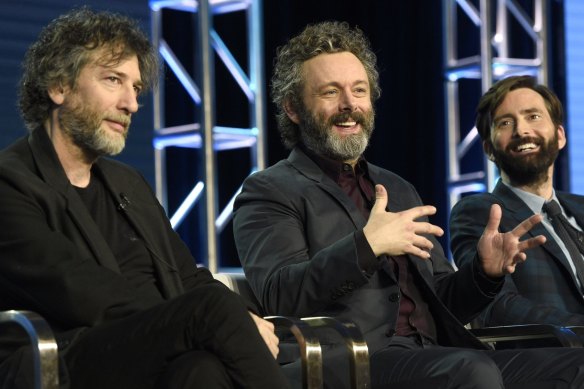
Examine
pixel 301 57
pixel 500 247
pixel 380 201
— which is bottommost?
pixel 500 247

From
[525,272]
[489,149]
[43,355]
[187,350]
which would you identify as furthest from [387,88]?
[43,355]

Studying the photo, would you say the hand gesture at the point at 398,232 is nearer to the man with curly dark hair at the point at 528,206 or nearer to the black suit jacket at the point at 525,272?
the black suit jacket at the point at 525,272

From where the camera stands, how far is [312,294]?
10.6ft

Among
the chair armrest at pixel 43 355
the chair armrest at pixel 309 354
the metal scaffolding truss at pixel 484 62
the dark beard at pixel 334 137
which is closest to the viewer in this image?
Result: the chair armrest at pixel 43 355

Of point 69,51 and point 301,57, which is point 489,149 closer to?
point 301,57

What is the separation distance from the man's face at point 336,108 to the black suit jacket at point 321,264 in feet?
0.30

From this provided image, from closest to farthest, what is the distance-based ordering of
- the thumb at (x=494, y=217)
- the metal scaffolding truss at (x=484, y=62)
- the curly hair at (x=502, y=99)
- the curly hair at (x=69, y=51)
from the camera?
the curly hair at (x=69, y=51), the thumb at (x=494, y=217), the curly hair at (x=502, y=99), the metal scaffolding truss at (x=484, y=62)

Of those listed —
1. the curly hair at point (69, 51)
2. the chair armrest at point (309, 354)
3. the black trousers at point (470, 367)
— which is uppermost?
the curly hair at point (69, 51)

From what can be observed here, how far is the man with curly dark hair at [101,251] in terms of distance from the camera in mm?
2617

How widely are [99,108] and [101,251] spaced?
0.45 meters

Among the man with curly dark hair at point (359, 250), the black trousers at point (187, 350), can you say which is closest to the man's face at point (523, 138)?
→ the man with curly dark hair at point (359, 250)

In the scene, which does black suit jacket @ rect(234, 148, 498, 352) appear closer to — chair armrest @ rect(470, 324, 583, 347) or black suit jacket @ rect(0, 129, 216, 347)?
chair armrest @ rect(470, 324, 583, 347)

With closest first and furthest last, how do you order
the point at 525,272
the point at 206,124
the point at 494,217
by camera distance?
the point at 494,217 → the point at 525,272 → the point at 206,124

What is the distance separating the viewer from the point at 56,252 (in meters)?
2.85
